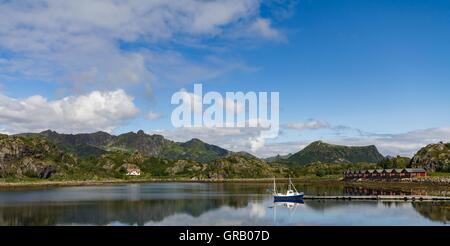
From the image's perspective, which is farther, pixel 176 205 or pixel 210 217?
pixel 176 205

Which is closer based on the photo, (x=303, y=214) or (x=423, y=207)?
(x=303, y=214)

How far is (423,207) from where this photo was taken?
109m

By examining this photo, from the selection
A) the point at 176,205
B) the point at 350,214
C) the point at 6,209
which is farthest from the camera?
the point at 176,205

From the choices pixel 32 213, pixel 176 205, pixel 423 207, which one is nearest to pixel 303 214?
pixel 423 207
